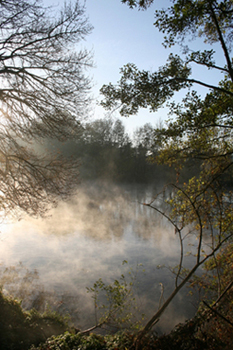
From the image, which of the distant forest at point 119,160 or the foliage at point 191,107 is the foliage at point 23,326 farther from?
the distant forest at point 119,160

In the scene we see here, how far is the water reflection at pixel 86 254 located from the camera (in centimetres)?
793

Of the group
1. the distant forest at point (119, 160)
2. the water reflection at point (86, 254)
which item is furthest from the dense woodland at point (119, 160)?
the water reflection at point (86, 254)

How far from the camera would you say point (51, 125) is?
6.39m

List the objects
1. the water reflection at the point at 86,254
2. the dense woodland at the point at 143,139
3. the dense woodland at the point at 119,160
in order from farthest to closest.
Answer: the dense woodland at the point at 119,160 < the water reflection at the point at 86,254 < the dense woodland at the point at 143,139

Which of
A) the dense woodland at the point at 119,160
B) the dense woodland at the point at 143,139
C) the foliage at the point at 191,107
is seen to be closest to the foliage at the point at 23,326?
the dense woodland at the point at 143,139

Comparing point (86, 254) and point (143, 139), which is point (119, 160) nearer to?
point (86, 254)

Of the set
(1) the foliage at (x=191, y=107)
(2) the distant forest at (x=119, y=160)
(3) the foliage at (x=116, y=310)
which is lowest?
(3) the foliage at (x=116, y=310)

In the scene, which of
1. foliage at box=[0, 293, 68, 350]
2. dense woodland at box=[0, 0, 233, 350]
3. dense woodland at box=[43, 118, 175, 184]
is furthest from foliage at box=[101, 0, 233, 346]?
dense woodland at box=[43, 118, 175, 184]

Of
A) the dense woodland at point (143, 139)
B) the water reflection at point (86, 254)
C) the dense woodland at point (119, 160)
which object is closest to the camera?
the dense woodland at point (143, 139)

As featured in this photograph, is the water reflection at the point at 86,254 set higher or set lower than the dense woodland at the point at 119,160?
lower

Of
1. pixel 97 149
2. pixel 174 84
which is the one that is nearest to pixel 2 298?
pixel 174 84

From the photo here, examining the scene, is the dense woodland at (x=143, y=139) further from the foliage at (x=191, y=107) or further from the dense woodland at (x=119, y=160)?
the dense woodland at (x=119, y=160)

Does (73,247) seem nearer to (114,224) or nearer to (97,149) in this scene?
(114,224)

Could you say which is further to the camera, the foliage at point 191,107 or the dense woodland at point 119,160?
the dense woodland at point 119,160
